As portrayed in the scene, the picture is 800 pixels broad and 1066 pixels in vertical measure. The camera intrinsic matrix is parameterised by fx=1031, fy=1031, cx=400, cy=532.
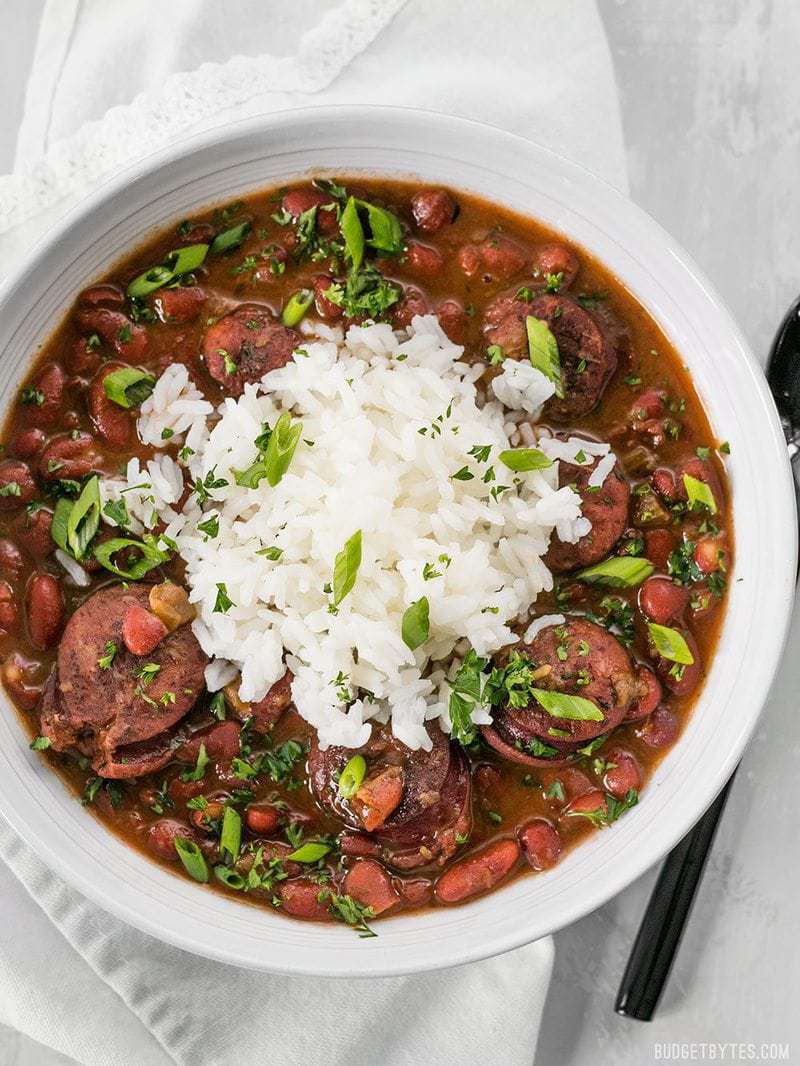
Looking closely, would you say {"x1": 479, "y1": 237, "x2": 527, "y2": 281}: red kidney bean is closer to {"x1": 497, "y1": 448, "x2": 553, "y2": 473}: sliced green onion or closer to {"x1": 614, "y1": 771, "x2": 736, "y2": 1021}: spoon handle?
{"x1": 497, "y1": 448, "x2": 553, "y2": 473}: sliced green onion

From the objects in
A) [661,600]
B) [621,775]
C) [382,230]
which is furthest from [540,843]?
[382,230]

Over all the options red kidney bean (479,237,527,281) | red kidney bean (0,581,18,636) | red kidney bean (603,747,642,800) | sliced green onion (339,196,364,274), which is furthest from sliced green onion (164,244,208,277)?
red kidney bean (603,747,642,800)

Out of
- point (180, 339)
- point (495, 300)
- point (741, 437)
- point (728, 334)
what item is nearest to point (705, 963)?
point (741, 437)

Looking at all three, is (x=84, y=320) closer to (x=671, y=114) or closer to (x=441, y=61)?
(x=441, y=61)

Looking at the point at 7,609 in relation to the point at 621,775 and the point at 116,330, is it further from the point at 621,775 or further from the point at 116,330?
the point at 621,775

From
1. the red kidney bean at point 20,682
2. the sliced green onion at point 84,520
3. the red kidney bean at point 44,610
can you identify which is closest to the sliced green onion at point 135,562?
the sliced green onion at point 84,520

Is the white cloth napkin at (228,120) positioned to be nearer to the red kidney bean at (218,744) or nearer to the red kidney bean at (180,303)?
the red kidney bean at (180,303)
